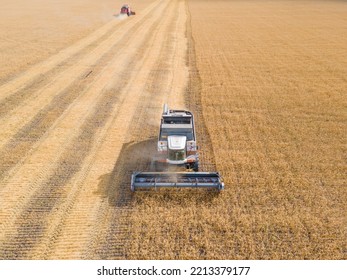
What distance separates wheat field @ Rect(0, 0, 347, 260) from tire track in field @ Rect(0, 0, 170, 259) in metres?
0.05

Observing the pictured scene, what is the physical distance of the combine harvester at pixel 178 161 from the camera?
522 inches

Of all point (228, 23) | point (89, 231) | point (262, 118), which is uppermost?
point (228, 23)

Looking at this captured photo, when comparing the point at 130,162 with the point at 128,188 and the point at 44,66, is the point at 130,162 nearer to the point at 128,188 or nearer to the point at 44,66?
the point at 128,188

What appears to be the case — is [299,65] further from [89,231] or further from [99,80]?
[89,231]

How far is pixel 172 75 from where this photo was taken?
2905 cm

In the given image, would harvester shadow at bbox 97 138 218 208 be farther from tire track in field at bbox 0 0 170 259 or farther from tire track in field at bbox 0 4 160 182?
tire track in field at bbox 0 4 160 182

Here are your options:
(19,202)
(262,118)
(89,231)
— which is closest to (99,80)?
(262,118)

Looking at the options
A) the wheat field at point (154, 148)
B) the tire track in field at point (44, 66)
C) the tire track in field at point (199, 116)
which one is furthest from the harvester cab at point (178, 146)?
the tire track in field at point (44, 66)

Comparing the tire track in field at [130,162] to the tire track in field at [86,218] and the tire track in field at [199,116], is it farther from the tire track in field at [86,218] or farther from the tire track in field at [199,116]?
the tire track in field at [199,116]

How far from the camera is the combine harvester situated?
13.3 m

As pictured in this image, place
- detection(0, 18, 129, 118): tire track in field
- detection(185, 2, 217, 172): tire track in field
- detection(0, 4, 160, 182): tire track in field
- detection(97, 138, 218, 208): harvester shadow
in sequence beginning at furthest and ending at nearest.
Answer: detection(0, 18, 129, 118): tire track in field < detection(0, 4, 160, 182): tire track in field < detection(185, 2, 217, 172): tire track in field < detection(97, 138, 218, 208): harvester shadow

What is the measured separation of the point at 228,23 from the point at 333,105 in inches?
1714

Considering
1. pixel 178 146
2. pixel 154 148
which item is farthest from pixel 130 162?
pixel 178 146

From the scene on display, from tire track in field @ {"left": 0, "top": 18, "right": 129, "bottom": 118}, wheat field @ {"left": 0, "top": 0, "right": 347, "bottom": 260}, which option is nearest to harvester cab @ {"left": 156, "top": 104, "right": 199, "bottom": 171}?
wheat field @ {"left": 0, "top": 0, "right": 347, "bottom": 260}
